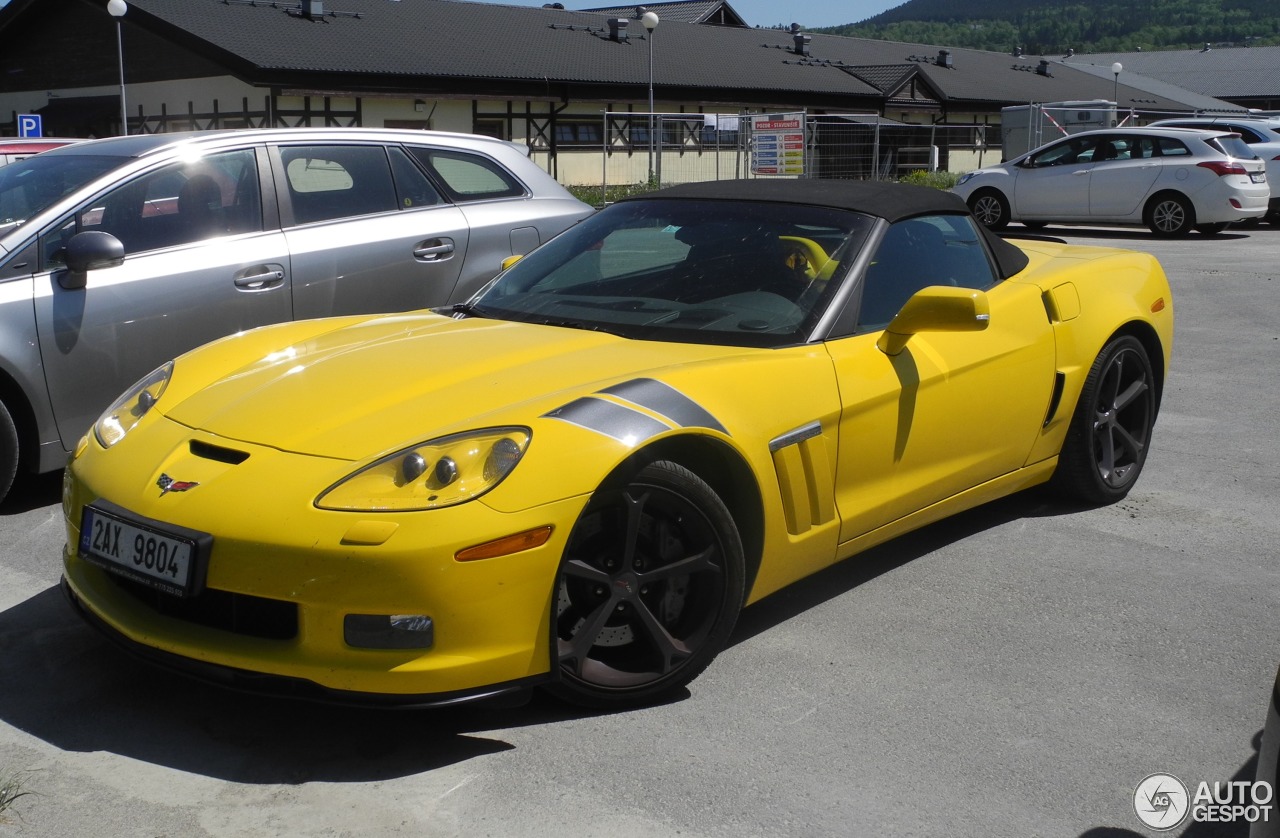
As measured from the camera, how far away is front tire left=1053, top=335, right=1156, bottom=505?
5.04 metres

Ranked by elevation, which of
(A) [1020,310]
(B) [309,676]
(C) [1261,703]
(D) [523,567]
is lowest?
(C) [1261,703]

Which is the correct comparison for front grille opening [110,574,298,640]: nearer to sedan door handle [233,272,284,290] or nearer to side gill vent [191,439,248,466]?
side gill vent [191,439,248,466]

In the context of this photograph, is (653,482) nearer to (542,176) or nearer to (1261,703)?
(1261,703)

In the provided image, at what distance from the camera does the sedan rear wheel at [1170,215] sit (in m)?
18.6

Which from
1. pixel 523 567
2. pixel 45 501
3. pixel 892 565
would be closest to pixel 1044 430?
pixel 892 565

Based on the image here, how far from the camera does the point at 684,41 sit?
146 ft

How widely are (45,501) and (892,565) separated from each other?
3.44m

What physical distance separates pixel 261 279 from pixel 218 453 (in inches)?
103

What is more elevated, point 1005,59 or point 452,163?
point 1005,59

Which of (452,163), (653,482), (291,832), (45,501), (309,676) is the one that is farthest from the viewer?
(452,163)

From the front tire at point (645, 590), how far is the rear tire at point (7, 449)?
9.43 ft

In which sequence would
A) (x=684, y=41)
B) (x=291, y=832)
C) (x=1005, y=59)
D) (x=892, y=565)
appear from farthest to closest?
1. (x=1005, y=59)
2. (x=684, y=41)
3. (x=892, y=565)
4. (x=291, y=832)

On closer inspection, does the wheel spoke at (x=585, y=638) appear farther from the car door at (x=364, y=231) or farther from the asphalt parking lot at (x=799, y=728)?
the car door at (x=364, y=231)

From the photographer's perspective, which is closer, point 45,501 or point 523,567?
point 523,567
